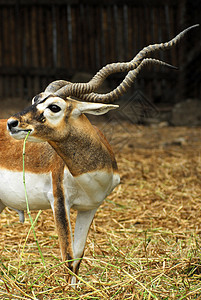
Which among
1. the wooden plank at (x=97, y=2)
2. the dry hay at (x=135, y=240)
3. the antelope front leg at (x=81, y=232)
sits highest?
the wooden plank at (x=97, y=2)

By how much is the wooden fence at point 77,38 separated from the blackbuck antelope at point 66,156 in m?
8.97

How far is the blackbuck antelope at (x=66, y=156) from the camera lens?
10.6ft

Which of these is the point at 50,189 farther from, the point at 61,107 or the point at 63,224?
the point at 61,107

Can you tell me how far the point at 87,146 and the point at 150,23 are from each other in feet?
33.3

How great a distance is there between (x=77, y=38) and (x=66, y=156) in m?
9.86

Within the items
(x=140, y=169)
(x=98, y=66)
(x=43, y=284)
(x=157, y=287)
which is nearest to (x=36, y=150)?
(x=43, y=284)

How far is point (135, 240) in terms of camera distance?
4.83m

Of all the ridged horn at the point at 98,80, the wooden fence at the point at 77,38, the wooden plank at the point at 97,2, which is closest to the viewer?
the ridged horn at the point at 98,80

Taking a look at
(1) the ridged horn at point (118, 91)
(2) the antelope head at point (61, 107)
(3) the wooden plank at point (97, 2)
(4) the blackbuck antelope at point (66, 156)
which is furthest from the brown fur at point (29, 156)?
(3) the wooden plank at point (97, 2)

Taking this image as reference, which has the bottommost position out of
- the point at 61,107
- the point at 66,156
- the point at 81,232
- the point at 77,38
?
the point at 77,38

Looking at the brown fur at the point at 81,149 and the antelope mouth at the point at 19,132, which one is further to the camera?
the brown fur at the point at 81,149

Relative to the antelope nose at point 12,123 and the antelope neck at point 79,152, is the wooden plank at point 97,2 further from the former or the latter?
the antelope nose at point 12,123

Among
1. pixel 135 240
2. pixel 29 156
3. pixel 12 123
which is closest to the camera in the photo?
pixel 12 123

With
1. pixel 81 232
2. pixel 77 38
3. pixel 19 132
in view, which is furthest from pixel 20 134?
pixel 77 38
